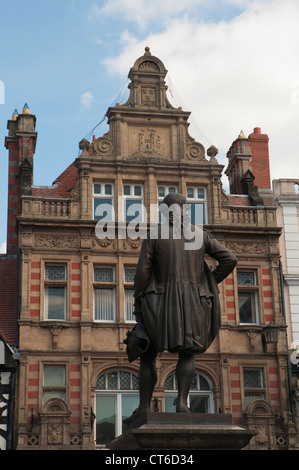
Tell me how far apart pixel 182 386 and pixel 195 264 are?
1.32 meters

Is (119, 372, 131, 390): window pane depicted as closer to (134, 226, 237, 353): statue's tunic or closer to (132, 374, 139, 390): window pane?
(132, 374, 139, 390): window pane

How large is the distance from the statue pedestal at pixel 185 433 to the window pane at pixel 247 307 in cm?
1786

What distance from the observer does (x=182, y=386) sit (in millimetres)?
9094

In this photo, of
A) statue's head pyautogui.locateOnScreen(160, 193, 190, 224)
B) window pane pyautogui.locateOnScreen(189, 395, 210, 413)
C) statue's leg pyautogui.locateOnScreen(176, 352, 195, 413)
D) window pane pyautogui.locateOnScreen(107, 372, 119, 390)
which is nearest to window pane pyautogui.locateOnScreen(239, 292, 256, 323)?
window pane pyautogui.locateOnScreen(189, 395, 210, 413)

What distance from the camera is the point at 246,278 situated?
2673 centimetres

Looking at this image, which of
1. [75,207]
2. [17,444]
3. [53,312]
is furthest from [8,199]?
[17,444]

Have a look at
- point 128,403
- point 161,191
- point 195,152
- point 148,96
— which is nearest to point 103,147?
point 161,191

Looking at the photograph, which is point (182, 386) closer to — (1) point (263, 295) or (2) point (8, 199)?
(1) point (263, 295)

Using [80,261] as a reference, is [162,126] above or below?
above

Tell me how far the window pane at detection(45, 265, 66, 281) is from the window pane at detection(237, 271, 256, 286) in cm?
544

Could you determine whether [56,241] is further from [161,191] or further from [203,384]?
[203,384]

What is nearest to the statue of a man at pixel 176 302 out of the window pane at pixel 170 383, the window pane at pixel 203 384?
the window pane at pixel 170 383

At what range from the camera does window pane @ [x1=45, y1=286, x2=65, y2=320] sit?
25.1m

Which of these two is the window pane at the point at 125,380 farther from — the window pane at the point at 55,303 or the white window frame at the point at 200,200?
the white window frame at the point at 200,200
